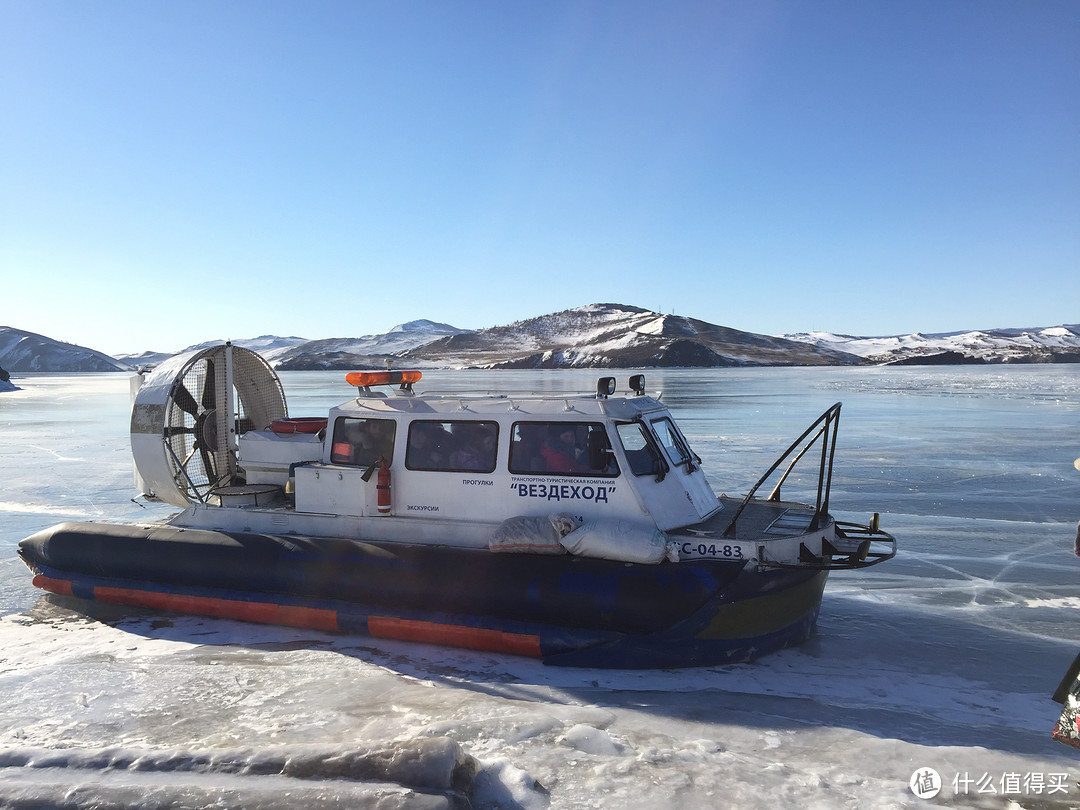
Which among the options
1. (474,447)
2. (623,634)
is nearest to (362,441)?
(474,447)

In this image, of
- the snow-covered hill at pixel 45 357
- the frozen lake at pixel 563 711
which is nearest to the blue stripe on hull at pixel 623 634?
the frozen lake at pixel 563 711

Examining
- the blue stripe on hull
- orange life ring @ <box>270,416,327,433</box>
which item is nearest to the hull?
the blue stripe on hull

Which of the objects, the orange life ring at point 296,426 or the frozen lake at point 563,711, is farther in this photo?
the orange life ring at point 296,426

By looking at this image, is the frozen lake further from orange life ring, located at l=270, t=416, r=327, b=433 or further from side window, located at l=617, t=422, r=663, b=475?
orange life ring, located at l=270, t=416, r=327, b=433

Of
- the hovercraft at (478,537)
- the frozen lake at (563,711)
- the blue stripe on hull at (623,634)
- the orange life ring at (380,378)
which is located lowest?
the frozen lake at (563,711)

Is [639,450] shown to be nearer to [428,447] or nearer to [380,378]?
[428,447]

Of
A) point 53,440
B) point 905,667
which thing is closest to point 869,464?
point 905,667

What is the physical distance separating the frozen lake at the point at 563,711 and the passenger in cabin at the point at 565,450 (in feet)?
4.82

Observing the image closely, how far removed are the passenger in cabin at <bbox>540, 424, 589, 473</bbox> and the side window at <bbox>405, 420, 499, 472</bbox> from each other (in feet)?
1.42

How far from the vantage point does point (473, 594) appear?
550 cm

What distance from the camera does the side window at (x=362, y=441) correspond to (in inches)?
248

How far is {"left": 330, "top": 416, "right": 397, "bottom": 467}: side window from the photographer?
629 centimetres

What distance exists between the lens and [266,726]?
4457 millimetres

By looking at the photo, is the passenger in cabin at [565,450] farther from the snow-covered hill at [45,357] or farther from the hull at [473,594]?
the snow-covered hill at [45,357]
